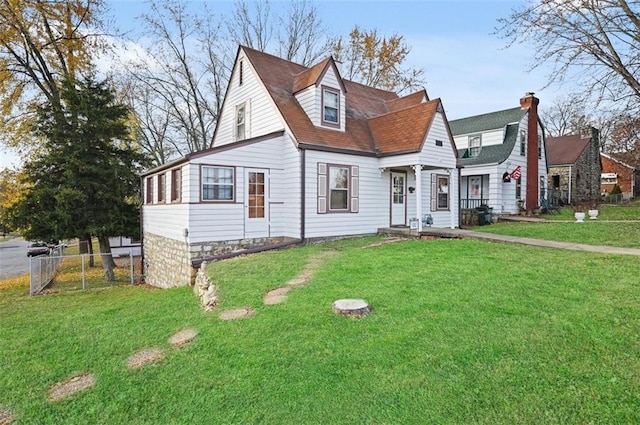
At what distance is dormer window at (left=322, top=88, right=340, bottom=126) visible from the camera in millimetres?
12998

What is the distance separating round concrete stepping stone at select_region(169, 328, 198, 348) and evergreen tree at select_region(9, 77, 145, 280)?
1245cm

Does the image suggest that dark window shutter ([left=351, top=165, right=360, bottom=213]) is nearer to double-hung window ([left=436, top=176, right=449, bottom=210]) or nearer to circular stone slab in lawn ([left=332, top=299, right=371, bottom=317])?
double-hung window ([left=436, top=176, right=449, bottom=210])

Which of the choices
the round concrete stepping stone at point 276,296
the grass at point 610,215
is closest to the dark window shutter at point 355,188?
the round concrete stepping stone at point 276,296

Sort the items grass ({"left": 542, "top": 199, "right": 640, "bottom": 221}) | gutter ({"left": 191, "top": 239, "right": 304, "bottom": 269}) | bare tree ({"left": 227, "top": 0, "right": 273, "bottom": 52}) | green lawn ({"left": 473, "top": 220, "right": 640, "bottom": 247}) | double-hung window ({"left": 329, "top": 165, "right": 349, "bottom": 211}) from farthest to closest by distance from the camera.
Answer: bare tree ({"left": 227, "top": 0, "right": 273, "bottom": 52}) → grass ({"left": 542, "top": 199, "right": 640, "bottom": 221}) → double-hung window ({"left": 329, "top": 165, "right": 349, "bottom": 211}) → green lawn ({"left": 473, "top": 220, "right": 640, "bottom": 247}) → gutter ({"left": 191, "top": 239, "right": 304, "bottom": 269})

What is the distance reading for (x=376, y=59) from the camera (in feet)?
86.3

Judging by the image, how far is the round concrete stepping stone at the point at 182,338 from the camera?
4907 mm

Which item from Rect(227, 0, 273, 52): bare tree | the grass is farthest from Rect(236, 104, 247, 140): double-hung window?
the grass

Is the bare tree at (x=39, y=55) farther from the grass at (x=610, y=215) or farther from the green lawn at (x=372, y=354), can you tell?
the grass at (x=610, y=215)

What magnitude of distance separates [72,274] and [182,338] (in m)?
15.8

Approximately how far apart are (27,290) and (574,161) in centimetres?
3380

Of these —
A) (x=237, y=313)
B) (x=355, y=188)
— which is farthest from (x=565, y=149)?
(x=237, y=313)

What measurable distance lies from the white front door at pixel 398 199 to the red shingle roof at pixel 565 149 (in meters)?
18.3

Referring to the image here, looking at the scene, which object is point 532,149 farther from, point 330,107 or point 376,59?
point 330,107

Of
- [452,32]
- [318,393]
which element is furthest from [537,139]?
[318,393]
